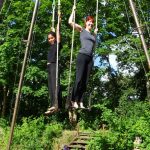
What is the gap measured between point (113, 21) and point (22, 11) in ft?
17.8

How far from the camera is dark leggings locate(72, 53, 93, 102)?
6766 millimetres

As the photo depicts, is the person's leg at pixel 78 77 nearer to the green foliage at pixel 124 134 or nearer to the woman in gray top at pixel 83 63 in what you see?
the woman in gray top at pixel 83 63

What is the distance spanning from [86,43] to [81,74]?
0.48m

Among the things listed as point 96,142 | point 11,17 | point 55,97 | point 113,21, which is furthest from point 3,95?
point 55,97

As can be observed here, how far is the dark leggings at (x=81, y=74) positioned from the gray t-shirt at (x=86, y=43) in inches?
2.7

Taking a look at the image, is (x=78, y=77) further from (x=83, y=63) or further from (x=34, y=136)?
(x=34, y=136)

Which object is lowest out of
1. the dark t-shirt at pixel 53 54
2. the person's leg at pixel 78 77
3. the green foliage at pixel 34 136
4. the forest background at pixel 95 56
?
the green foliage at pixel 34 136

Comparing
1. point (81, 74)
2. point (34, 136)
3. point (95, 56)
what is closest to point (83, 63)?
point (81, 74)

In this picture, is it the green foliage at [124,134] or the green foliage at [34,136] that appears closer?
the green foliage at [124,134]

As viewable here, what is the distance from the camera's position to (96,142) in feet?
42.4

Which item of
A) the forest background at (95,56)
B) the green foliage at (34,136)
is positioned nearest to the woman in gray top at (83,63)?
the green foliage at (34,136)

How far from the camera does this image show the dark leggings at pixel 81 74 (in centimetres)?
677

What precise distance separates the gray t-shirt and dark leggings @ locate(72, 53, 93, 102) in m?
0.07

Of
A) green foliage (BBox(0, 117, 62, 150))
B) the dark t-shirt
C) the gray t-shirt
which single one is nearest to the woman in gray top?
the gray t-shirt
